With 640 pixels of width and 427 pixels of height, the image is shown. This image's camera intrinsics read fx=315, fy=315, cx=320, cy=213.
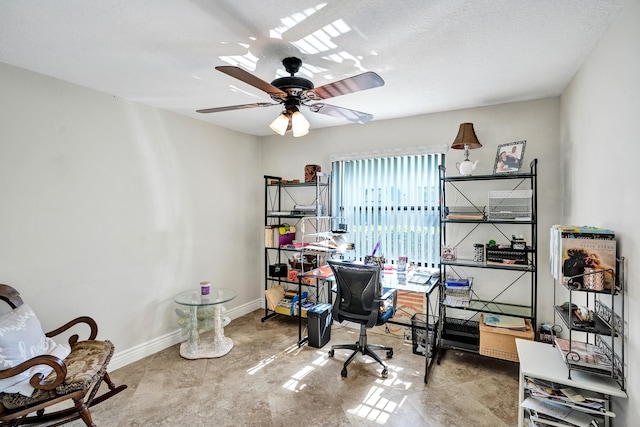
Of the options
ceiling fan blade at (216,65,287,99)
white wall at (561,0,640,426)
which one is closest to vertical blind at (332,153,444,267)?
white wall at (561,0,640,426)

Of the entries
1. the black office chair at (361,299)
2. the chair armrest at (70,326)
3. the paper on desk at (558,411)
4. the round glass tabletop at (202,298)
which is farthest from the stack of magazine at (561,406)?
the chair armrest at (70,326)

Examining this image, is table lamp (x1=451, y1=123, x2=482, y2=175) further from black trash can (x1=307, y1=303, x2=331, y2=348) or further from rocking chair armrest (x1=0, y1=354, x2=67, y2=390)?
rocking chair armrest (x1=0, y1=354, x2=67, y2=390)

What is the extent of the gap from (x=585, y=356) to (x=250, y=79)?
241 centimetres

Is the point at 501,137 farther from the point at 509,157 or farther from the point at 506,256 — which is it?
the point at 506,256

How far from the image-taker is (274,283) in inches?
177

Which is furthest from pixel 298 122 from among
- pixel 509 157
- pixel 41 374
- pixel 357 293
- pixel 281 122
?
pixel 41 374

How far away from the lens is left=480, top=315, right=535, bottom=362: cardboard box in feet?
8.79

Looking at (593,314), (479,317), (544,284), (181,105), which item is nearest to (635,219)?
(593,314)

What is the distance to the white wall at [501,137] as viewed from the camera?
2.91 metres

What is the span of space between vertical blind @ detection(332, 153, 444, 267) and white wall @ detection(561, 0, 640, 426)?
1334mm

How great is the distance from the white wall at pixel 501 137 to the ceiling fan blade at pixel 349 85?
1.81 metres

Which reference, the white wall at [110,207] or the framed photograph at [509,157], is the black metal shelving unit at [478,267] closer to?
the framed photograph at [509,157]

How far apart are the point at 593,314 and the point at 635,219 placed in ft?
2.24

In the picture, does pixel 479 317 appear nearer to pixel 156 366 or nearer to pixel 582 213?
pixel 582 213
